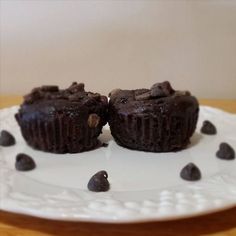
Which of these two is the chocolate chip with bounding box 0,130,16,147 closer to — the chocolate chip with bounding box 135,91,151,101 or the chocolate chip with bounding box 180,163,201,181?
the chocolate chip with bounding box 135,91,151,101

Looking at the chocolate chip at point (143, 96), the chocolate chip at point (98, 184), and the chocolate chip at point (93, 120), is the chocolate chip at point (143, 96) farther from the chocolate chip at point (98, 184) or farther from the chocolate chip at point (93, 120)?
the chocolate chip at point (98, 184)

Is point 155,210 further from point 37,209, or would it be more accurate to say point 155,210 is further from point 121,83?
point 121,83

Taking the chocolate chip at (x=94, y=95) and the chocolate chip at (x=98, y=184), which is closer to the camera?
the chocolate chip at (x=98, y=184)

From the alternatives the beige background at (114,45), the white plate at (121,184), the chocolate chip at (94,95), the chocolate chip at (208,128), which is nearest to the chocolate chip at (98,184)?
the white plate at (121,184)

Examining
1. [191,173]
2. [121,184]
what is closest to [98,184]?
[121,184]

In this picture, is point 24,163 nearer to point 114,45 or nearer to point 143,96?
point 143,96
